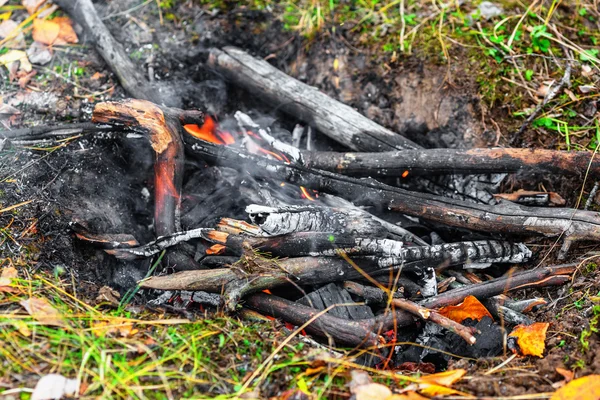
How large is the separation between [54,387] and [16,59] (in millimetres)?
2990

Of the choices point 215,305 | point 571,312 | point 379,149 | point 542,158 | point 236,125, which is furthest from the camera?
point 236,125

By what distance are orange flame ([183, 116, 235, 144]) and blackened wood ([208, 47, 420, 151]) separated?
0.48 metres

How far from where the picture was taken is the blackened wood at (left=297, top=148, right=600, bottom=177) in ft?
9.96

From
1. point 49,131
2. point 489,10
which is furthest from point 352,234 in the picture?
point 489,10

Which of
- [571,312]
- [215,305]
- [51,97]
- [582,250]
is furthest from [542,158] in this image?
[51,97]

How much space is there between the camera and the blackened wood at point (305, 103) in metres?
3.57

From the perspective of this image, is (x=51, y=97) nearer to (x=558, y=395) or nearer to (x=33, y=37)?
(x=33, y=37)

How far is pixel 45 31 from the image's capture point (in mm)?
4035

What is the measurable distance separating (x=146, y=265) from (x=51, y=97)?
1616mm

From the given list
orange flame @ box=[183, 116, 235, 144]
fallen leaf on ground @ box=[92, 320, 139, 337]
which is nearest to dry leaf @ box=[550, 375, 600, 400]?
fallen leaf on ground @ box=[92, 320, 139, 337]

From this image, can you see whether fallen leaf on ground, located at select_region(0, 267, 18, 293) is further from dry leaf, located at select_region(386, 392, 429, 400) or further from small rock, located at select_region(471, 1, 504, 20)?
small rock, located at select_region(471, 1, 504, 20)

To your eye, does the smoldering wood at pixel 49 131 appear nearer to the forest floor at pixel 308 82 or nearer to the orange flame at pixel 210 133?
the forest floor at pixel 308 82

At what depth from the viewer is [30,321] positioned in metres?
2.27

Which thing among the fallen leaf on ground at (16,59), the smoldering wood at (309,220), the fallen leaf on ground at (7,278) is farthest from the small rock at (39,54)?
the smoldering wood at (309,220)
